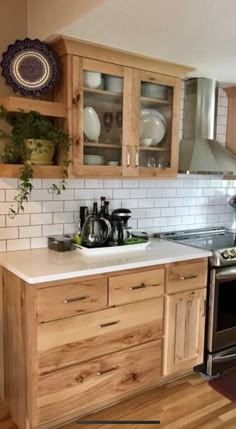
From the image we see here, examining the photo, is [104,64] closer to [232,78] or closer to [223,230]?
[232,78]

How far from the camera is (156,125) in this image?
9.04 feet

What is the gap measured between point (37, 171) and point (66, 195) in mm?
481

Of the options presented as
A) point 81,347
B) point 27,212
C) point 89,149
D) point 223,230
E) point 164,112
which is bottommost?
point 81,347

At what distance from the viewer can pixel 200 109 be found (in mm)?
3109

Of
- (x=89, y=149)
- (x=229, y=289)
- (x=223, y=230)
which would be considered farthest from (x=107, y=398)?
(x=223, y=230)

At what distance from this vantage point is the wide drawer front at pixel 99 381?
2082mm

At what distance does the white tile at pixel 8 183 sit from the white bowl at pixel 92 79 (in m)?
0.75

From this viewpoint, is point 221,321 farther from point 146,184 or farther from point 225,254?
point 146,184

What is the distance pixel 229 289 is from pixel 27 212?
4.98ft

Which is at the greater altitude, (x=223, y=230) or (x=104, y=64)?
(x=104, y=64)

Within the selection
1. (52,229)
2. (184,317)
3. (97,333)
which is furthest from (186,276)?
(52,229)

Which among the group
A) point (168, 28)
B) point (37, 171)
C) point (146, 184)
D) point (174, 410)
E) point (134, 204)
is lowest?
point (174, 410)

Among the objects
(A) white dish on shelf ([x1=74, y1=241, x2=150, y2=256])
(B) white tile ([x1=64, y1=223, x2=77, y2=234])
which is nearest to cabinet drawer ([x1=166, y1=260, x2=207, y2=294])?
(A) white dish on shelf ([x1=74, y1=241, x2=150, y2=256])

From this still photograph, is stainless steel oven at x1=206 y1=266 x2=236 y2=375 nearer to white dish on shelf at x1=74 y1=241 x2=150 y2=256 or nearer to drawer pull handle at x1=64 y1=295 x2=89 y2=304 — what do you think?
white dish on shelf at x1=74 y1=241 x2=150 y2=256
